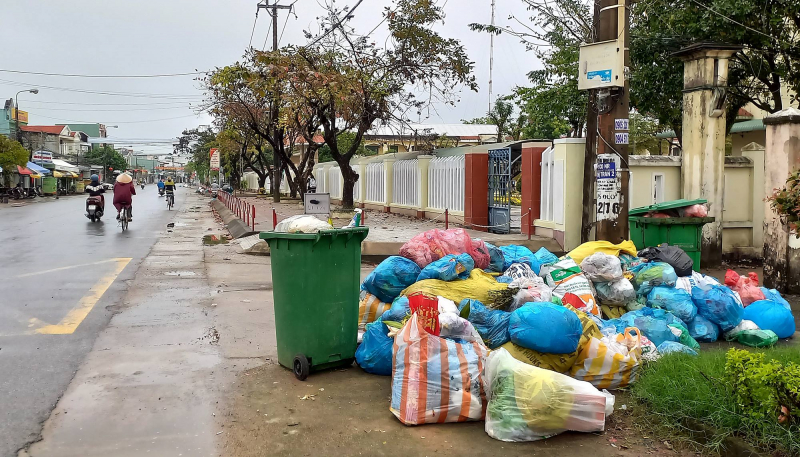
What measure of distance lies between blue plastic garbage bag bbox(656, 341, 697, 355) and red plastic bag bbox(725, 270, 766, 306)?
5.85 ft

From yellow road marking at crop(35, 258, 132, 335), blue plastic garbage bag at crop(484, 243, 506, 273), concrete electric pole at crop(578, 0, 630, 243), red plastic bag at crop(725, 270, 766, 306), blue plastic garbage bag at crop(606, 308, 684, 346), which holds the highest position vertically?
concrete electric pole at crop(578, 0, 630, 243)

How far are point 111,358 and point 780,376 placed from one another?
5004mm

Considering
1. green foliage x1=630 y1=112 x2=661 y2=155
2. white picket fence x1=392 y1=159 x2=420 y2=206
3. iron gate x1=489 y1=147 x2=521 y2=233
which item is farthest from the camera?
green foliage x1=630 y1=112 x2=661 y2=155

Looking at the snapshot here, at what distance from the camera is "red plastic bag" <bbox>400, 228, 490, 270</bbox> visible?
6262 mm

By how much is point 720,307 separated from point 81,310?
6775mm

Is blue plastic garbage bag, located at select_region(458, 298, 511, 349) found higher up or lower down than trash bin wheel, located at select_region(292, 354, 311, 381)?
higher up

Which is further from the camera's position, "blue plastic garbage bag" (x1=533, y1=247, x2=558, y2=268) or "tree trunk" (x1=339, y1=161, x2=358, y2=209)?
"tree trunk" (x1=339, y1=161, x2=358, y2=209)

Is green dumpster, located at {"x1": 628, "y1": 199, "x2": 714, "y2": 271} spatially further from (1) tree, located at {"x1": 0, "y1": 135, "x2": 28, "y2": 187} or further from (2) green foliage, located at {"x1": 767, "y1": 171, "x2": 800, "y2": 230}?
(1) tree, located at {"x1": 0, "y1": 135, "x2": 28, "y2": 187}

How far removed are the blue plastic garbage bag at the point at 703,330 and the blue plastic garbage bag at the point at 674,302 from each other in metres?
0.08

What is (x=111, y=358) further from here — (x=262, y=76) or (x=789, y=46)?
(x=262, y=76)

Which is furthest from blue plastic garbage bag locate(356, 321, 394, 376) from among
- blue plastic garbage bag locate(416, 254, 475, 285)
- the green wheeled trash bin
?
blue plastic garbage bag locate(416, 254, 475, 285)

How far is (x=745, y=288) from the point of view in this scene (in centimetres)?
697

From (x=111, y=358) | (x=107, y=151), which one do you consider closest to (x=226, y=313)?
(x=111, y=358)

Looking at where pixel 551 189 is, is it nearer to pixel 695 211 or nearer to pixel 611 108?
pixel 611 108
